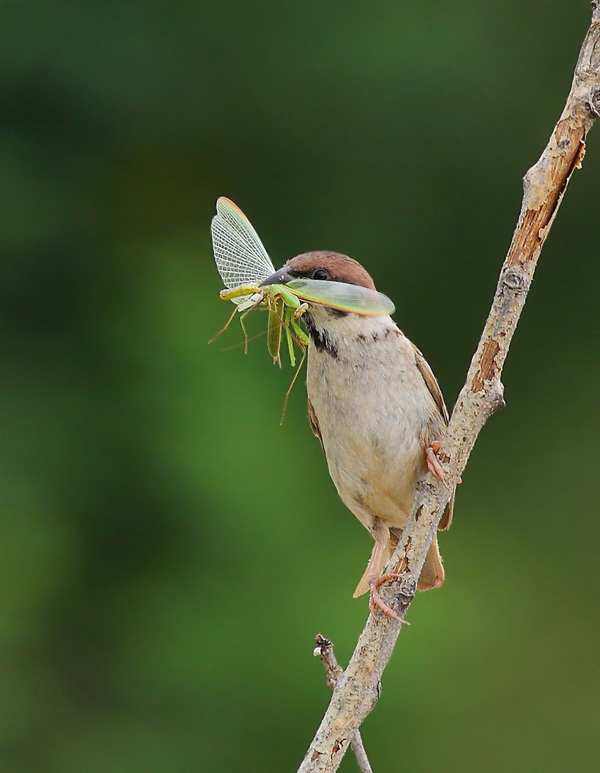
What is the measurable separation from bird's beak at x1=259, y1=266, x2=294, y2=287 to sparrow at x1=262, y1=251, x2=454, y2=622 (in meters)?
0.03

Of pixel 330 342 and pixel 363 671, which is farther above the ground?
pixel 330 342

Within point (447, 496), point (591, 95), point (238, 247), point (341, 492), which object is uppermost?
point (591, 95)

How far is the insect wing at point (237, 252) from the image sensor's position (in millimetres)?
2055

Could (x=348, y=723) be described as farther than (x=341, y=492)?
No

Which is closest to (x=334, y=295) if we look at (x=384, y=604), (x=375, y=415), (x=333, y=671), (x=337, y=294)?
(x=337, y=294)

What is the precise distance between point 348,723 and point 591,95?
1143 millimetres

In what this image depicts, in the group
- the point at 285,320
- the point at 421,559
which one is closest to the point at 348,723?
the point at 421,559

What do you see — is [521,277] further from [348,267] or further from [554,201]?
[348,267]

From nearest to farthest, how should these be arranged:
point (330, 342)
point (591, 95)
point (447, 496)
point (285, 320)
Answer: point (591, 95), point (447, 496), point (285, 320), point (330, 342)

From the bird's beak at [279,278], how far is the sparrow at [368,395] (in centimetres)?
3

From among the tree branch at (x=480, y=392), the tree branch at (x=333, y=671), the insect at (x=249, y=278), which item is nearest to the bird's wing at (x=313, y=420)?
the insect at (x=249, y=278)

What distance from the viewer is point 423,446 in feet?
7.38

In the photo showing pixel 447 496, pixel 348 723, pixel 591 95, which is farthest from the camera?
pixel 447 496

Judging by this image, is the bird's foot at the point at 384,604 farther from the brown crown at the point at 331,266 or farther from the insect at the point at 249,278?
the brown crown at the point at 331,266
